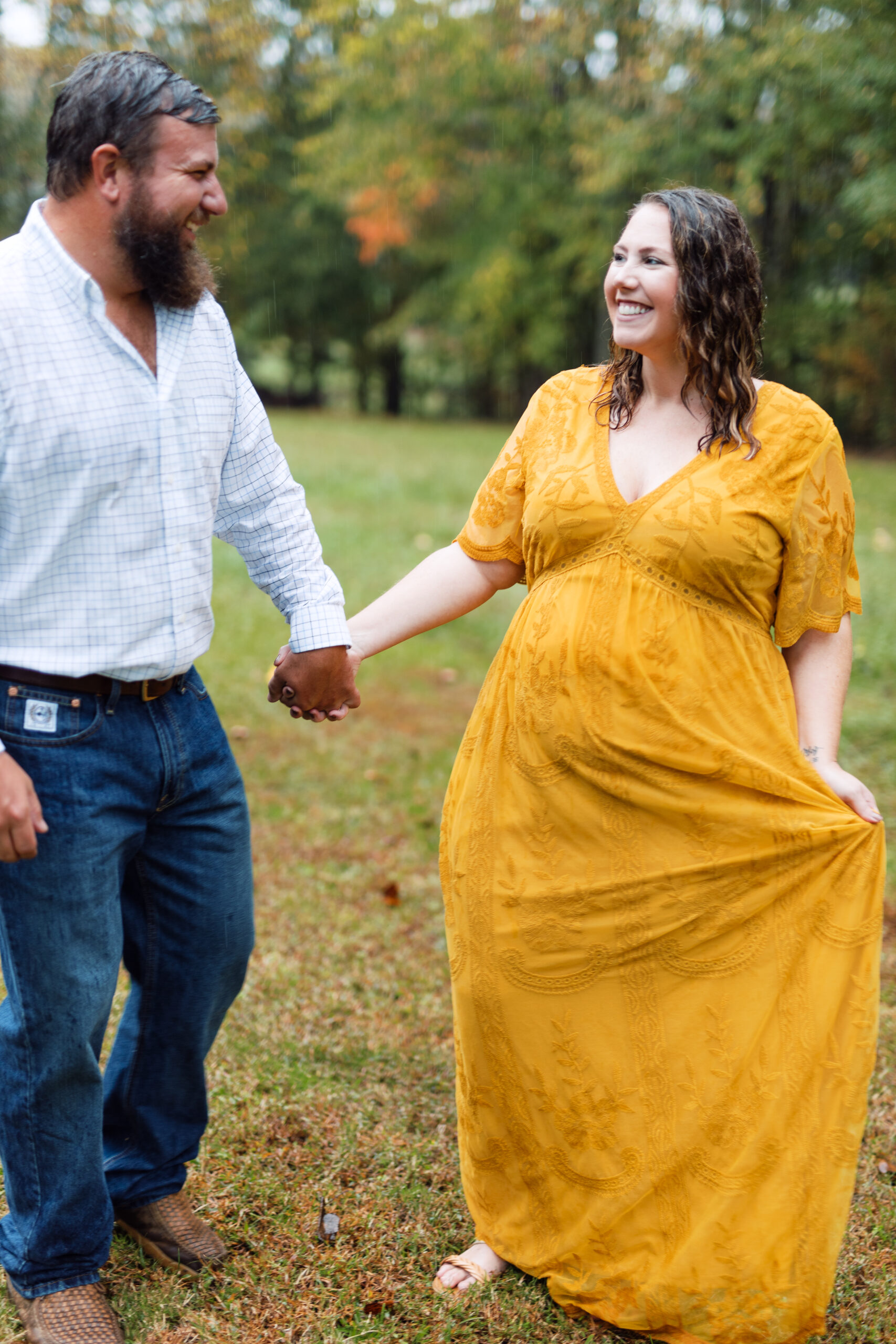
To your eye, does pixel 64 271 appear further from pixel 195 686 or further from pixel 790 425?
pixel 790 425

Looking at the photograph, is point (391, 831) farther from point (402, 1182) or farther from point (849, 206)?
point (849, 206)

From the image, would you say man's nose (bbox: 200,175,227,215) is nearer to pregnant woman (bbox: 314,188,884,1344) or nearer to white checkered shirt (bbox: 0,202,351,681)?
white checkered shirt (bbox: 0,202,351,681)

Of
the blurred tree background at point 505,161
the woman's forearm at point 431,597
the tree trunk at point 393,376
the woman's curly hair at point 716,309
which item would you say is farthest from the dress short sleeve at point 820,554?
the tree trunk at point 393,376

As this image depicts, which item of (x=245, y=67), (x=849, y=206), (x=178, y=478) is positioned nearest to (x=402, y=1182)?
(x=178, y=478)

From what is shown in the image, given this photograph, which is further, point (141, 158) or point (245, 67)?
point (245, 67)

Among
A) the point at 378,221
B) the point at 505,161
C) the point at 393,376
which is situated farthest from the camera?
the point at 393,376

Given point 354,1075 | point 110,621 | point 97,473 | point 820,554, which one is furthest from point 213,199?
point 354,1075

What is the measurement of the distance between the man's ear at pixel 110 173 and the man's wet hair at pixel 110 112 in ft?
0.03

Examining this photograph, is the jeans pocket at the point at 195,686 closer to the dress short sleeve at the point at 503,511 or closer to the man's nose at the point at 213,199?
the dress short sleeve at the point at 503,511

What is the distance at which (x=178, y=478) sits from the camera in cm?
212

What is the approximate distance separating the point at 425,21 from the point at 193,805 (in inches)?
893

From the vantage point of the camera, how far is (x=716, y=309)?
2402 mm

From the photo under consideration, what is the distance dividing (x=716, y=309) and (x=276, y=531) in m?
1.00

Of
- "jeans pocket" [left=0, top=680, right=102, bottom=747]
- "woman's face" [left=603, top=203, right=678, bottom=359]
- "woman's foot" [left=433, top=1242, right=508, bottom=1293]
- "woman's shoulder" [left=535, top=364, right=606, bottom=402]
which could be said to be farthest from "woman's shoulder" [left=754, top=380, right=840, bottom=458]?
"woman's foot" [left=433, top=1242, right=508, bottom=1293]
